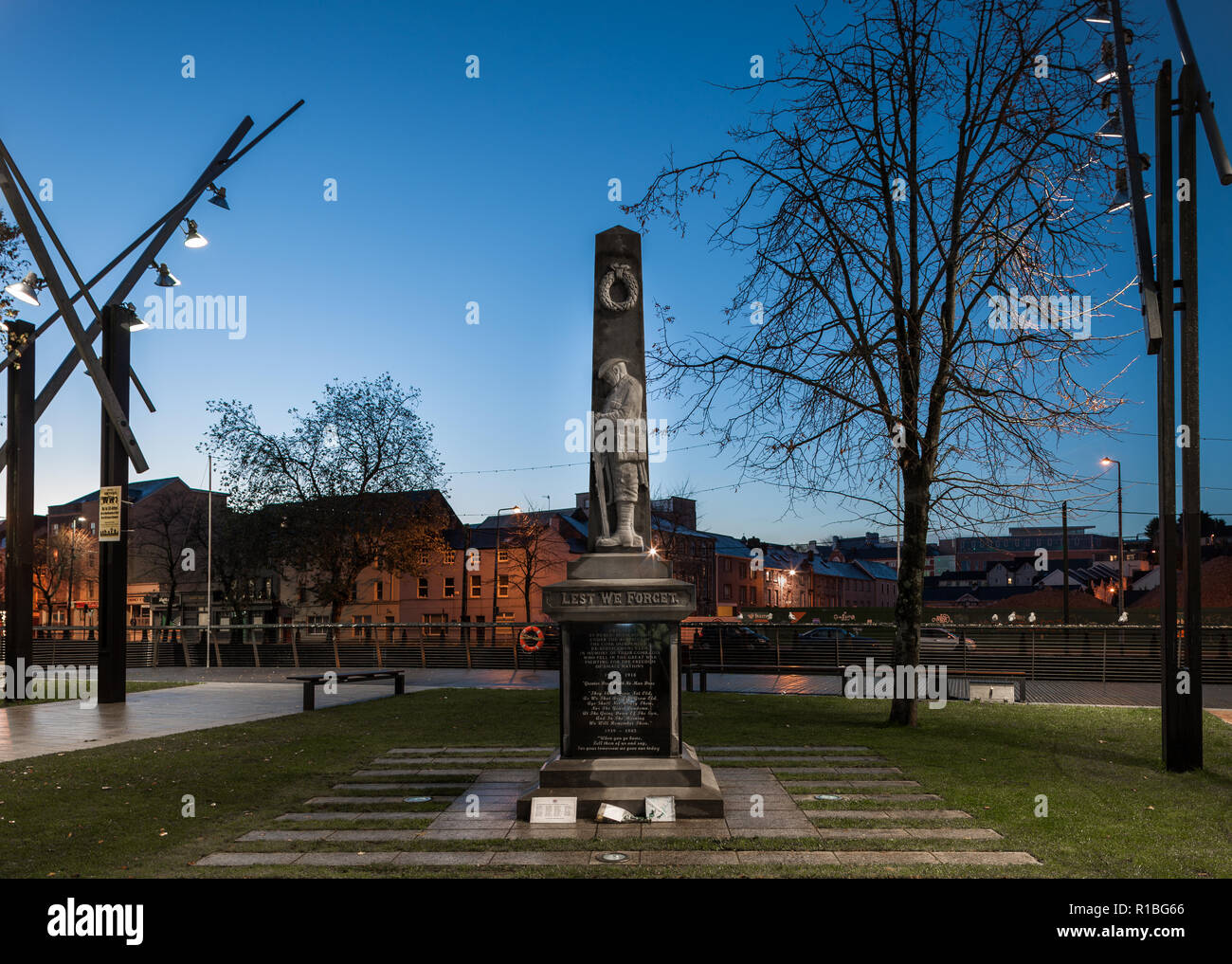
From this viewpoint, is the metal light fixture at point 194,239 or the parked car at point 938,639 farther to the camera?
the parked car at point 938,639

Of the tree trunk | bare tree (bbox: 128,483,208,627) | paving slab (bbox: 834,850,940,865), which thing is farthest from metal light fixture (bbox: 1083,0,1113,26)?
bare tree (bbox: 128,483,208,627)

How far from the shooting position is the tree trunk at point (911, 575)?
1412 centimetres

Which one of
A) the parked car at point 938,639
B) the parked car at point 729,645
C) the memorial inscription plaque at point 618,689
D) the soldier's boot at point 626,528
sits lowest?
the parked car at point 938,639

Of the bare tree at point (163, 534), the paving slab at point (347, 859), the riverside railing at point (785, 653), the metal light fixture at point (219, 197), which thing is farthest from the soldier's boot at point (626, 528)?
the bare tree at point (163, 534)

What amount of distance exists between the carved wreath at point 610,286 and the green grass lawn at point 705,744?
16.6 ft

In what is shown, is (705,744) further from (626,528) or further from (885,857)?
(885,857)

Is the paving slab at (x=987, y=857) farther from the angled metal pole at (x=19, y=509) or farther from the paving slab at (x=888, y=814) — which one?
the angled metal pole at (x=19, y=509)

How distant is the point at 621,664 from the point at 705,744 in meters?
4.92

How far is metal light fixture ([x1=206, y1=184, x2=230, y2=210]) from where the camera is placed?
17.1 m

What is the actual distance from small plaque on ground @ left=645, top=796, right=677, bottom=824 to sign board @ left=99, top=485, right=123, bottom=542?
13.5 meters

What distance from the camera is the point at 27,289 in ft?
42.7

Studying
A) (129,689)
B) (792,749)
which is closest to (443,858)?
(792,749)

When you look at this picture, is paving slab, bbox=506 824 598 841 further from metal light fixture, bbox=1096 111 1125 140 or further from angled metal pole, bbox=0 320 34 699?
angled metal pole, bbox=0 320 34 699
